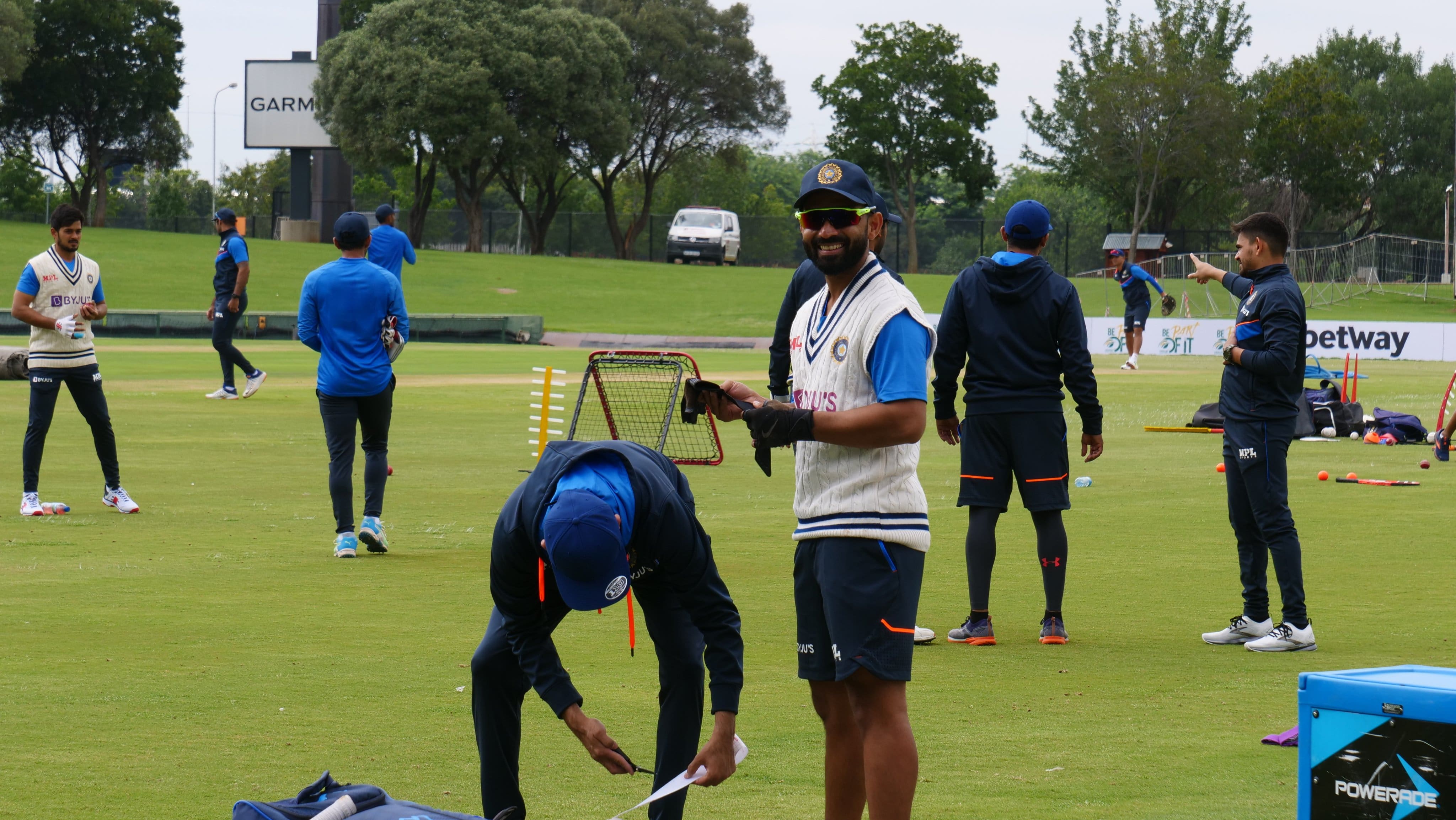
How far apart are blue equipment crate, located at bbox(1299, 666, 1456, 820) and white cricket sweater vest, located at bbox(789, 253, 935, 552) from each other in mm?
1172

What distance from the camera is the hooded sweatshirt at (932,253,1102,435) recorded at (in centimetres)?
735

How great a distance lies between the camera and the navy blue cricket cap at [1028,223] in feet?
24.4

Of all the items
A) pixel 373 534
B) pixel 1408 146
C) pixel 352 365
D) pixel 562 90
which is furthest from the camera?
pixel 1408 146

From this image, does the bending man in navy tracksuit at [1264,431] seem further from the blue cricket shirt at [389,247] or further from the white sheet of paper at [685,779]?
the blue cricket shirt at [389,247]

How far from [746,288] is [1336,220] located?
4134cm

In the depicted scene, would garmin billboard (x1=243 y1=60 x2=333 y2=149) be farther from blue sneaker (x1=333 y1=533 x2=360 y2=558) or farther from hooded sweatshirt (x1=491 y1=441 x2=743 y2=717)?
hooded sweatshirt (x1=491 y1=441 x2=743 y2=717)

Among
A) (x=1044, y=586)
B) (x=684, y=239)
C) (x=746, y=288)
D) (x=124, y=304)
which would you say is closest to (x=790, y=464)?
(x=1044, y=586)

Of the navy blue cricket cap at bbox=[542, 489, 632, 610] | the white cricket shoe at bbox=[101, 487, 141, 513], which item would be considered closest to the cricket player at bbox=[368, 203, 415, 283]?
the white cricket shoe at bbox=[101, 487, 141, 513]

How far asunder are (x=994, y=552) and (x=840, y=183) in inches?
135

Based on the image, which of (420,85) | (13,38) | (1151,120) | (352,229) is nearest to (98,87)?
(13,38)

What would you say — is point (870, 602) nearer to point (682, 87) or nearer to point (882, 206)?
point (882, 206)

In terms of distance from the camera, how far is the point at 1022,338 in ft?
24.2

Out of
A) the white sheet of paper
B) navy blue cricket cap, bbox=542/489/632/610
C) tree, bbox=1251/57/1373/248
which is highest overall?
tree, bbox=1251/57/1373/248

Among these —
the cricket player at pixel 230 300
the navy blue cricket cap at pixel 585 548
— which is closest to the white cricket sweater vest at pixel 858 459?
the navy blue cricket cap at pixel 585 548
